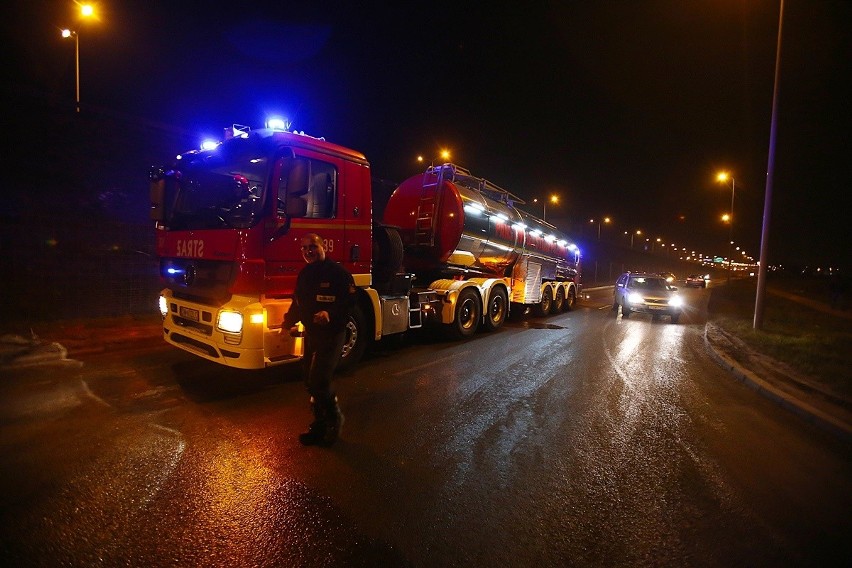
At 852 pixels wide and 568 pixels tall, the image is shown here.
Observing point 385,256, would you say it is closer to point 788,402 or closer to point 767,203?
point 788,402

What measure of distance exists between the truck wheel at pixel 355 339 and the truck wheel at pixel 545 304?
9.03 meters

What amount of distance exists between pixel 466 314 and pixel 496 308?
1637 mm

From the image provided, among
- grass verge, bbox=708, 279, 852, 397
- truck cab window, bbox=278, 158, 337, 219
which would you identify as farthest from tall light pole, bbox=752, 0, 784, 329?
truck cab window, bbox=278, 158, 337, 219

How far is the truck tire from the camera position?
287 inches

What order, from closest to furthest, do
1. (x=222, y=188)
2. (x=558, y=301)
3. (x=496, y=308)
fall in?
(x=222, y=188) < (x=496, y=308) < (x=558, y=301)

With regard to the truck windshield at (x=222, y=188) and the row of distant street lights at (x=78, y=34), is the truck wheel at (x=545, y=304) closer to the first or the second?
the truck windshield at (x=222, y=188)

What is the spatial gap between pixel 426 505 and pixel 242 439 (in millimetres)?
1962

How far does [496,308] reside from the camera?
1120cm

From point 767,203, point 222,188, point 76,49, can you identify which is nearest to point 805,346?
point 767,203

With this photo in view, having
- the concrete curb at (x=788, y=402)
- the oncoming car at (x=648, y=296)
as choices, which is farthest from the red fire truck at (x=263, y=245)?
the oncoming car at (x=648, y=296)

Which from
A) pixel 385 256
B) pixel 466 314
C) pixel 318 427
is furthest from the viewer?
pixel 466 314

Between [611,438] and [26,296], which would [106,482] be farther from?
[26,296]

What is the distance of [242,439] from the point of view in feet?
13.6

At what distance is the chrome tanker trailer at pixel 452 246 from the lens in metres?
8.59
